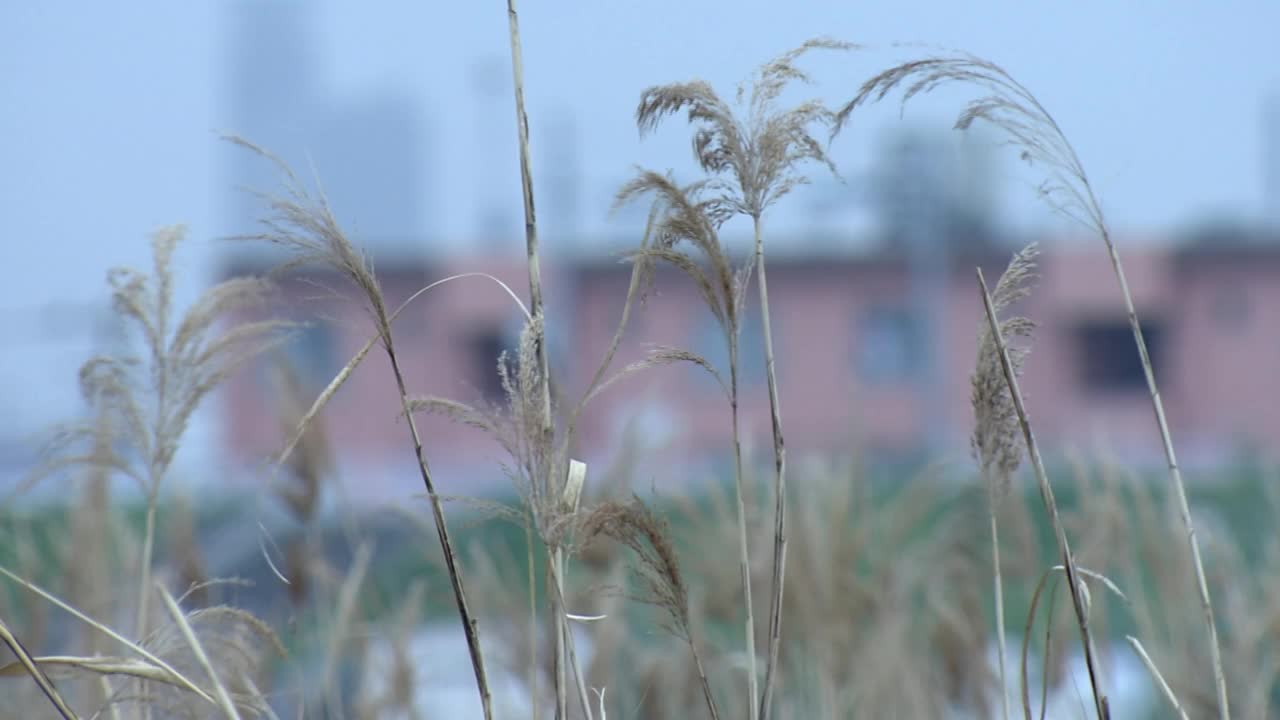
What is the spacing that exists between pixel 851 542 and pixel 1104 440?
17.8 inches

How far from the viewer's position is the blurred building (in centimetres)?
2353

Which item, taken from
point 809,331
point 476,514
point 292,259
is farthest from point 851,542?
point 809,331

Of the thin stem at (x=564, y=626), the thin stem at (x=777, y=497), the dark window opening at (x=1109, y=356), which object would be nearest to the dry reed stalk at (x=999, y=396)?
the thin stem at (x=777, y=497)

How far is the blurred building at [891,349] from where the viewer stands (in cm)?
2353

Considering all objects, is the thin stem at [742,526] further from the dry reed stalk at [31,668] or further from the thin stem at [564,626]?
the dry reed stalk at [31,668]

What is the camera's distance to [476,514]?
1050 millimetres

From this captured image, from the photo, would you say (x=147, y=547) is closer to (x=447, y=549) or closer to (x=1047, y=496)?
(x=447, y=549)

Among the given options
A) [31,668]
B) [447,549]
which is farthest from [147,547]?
[447,549]

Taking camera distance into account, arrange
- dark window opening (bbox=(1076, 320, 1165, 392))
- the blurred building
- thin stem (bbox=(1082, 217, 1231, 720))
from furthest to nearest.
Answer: dark window opening (bbox=(1076, 320, 1165, 392))
the blurred building
thin stem (bbox=(1082, 217, 1231, 720))

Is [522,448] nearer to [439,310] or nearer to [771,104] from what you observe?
[771,104]

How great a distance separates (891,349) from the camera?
25734 mm

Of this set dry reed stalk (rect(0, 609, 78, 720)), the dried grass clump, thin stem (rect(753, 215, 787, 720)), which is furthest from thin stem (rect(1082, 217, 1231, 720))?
dry reed stalk (rect(0, 609, 78, 720))

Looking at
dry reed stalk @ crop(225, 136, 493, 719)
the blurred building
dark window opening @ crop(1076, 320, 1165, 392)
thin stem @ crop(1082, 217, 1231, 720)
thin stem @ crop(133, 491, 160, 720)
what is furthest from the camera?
dark window opening @ crop(1076, 320, 1165, 392)

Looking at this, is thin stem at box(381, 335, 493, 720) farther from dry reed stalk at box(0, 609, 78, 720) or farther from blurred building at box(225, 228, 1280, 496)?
blurred building at box(225, 228, 1280, 496)
